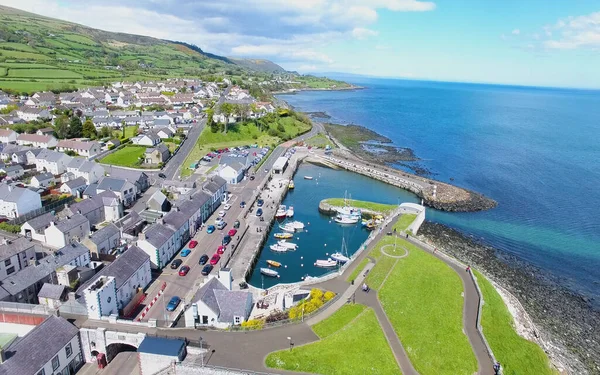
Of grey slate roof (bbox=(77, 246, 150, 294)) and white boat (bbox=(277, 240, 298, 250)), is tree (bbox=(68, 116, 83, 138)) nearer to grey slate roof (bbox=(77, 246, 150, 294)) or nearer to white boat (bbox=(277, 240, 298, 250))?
grey slate roof (bbox=(77, 246, 150, 294))

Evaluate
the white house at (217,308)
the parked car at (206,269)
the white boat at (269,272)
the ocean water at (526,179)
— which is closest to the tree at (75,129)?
the parked car at (206,269)

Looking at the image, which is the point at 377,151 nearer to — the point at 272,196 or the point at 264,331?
the point at 272,196

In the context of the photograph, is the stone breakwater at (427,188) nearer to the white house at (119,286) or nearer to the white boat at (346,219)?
the white boat at (346,219)

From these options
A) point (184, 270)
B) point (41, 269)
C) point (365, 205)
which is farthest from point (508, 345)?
point (41, 269)

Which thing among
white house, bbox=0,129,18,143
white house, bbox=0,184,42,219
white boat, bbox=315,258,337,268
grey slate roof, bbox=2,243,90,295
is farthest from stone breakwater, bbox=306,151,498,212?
white house, bbox=0,129,18,143

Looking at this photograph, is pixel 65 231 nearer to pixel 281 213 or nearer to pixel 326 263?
pixel 281 213

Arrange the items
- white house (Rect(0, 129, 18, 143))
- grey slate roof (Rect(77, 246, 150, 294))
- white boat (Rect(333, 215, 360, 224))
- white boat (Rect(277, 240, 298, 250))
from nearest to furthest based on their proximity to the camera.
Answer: grey slate roof (Rect(77, 246, 150, 294)) → white boat (Rect(277, 240, 298, 250)) → white boat (Rect(333, 215, 360, 224)) → white house (Rect(0, 129, 18, 143))

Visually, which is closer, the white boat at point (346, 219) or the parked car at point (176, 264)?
the parked car at point (176, 264)
